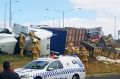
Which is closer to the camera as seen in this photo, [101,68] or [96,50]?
[101,68]

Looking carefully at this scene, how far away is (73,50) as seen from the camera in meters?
39.5

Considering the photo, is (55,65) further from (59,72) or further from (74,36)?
(74,36)

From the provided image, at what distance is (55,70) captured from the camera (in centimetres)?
2316

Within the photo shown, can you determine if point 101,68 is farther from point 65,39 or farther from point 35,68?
point 35,68

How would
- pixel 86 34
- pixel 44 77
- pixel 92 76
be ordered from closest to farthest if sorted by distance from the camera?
pixel 44 77
pixel 92 76
pixel 86 34

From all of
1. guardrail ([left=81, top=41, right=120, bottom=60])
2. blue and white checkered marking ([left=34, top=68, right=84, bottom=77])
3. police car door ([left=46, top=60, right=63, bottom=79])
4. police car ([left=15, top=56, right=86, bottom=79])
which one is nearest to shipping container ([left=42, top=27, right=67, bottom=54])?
guardrail ([left=81, top=41, right=120, bottom=60])

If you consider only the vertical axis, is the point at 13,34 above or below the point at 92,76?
above

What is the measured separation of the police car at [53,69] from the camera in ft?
71.6

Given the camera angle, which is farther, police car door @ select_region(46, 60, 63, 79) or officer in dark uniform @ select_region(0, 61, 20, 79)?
police car door @ select_region(46, 60, 63, 79)

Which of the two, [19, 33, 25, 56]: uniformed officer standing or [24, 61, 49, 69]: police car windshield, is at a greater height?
[19, 33, 25, 56]: uniformed officer standing

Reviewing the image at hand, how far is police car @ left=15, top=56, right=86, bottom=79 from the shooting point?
21.8 metres

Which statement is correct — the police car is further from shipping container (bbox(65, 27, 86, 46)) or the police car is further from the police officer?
shipping container (bbox(65, 27, 86, 46))

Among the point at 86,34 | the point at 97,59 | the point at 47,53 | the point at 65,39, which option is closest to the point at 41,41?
the point at 47,53

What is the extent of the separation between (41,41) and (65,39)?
14.4ft
